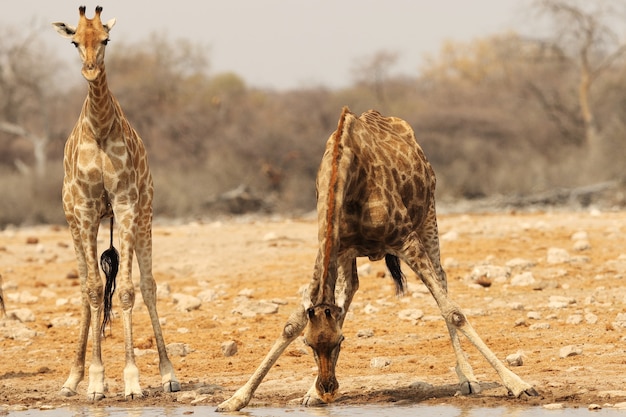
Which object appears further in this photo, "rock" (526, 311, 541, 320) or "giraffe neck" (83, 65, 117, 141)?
"rock" (526, 311, 541, 320)

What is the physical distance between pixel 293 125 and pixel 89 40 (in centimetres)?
2456

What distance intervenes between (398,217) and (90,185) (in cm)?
235

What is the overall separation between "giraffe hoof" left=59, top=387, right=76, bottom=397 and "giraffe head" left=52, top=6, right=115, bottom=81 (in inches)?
84.4

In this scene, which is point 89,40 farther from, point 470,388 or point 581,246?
point 581,246

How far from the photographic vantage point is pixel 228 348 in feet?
28.6

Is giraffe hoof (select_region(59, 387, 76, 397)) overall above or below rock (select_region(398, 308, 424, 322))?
below

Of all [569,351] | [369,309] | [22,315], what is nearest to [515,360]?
[569,351]

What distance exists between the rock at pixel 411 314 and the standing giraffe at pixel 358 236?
2.05 meters

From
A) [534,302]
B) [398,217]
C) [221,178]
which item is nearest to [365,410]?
[398,217]

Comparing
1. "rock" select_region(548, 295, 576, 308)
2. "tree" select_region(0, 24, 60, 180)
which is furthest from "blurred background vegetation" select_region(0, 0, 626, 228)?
"rock" select_region(548, 295, 576, 308)

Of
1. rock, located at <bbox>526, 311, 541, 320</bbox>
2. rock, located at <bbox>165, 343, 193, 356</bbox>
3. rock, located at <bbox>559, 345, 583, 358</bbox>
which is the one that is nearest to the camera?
rock, located at <bbox>559, 345, 583, 358</bbox>

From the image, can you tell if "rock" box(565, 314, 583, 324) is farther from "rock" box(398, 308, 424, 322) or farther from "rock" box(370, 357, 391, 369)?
"rock" box(370, 357, 391, 369)

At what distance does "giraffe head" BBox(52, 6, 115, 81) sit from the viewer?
7.35m

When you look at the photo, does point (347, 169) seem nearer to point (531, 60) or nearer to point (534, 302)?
point (534, 302)
